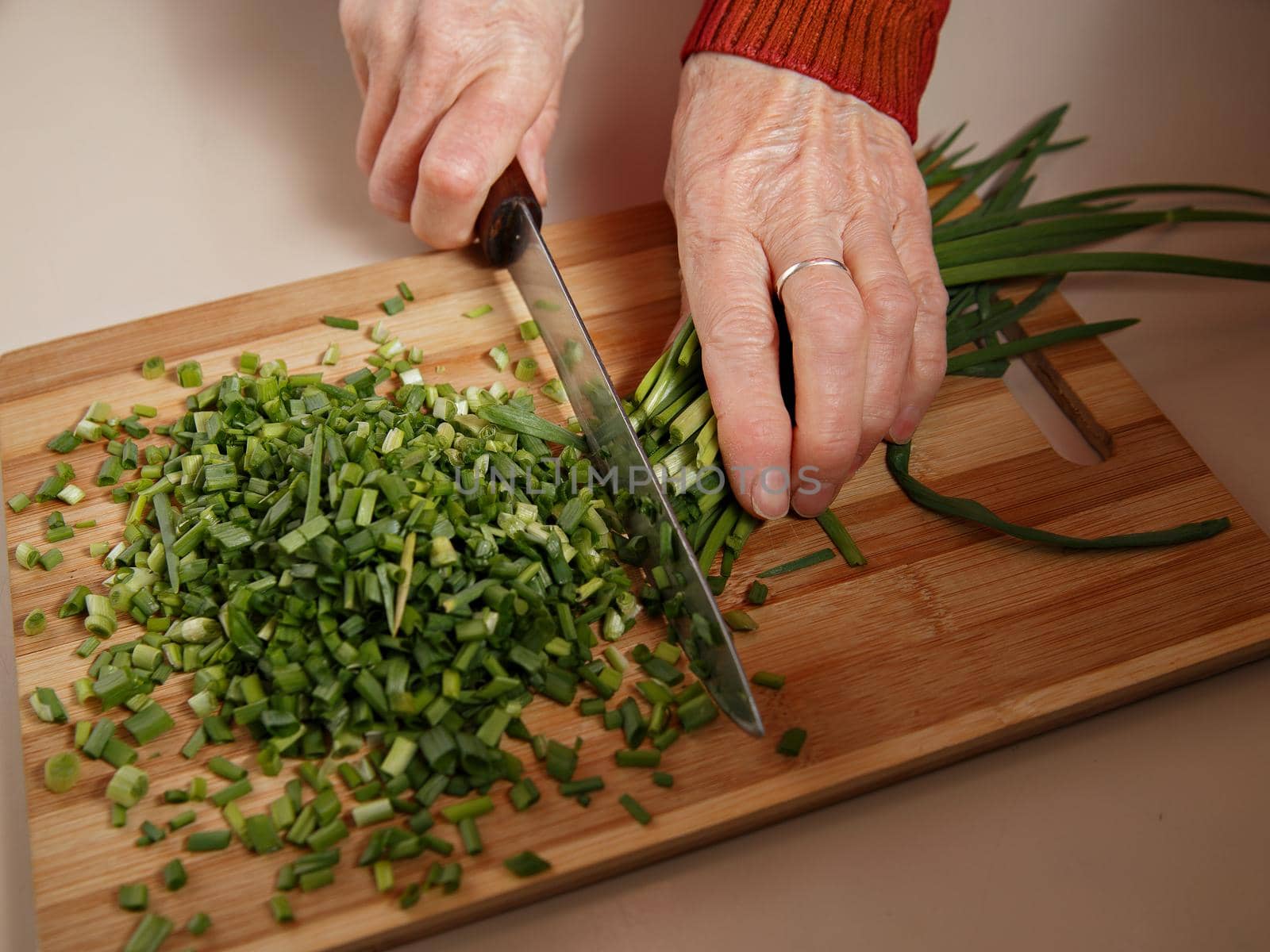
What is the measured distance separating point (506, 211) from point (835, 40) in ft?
2.42

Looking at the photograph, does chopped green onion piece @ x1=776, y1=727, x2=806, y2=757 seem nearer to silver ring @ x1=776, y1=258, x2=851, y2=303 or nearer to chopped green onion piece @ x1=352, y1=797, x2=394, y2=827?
chopped green onion piece @ x1=352, y1=797, x2=394, y2=827

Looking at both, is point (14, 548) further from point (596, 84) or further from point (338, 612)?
point (596, 84)

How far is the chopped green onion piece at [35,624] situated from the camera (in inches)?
66.7

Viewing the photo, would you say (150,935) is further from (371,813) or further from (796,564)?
(796,564)

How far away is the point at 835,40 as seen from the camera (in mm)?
2088

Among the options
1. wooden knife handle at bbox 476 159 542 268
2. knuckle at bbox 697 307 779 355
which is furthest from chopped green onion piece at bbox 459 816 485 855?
wooden knife handle at bbox 476 159 542 268

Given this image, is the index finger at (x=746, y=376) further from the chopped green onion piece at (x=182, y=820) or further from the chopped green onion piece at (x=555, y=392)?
the chopped green onion piece at (x=182, y=820)

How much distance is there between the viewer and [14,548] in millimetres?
1813

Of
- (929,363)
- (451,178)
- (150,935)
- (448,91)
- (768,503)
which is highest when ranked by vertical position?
(448,91)

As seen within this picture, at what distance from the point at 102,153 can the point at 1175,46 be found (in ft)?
9.08

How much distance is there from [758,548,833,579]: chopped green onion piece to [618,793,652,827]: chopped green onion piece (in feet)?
1.48

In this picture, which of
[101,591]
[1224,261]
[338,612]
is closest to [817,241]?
[1224,261]

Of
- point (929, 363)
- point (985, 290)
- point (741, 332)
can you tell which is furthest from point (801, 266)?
point (985, 290)

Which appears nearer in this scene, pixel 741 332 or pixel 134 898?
pixel 134 898
